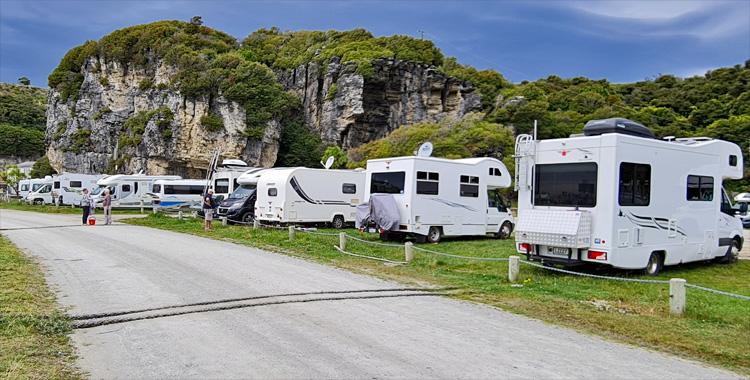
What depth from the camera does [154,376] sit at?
487 centimetres

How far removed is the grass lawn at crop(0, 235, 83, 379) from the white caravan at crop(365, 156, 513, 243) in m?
9.77

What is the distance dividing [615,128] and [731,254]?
566 cm

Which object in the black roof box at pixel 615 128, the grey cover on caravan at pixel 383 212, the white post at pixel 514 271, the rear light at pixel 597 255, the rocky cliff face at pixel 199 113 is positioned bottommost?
the white post at pixel 514 271

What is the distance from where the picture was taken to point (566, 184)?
1112 centimetres

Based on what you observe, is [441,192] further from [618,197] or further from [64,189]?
[64,189]

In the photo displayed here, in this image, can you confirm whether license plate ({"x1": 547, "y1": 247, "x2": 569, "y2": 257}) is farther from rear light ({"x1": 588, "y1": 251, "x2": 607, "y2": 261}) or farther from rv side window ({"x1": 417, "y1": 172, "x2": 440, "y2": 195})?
rv side window ({"x1": 417, "y1": 172, "x2": 440, "y2": 195})

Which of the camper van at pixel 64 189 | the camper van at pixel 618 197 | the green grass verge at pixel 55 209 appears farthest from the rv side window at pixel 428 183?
the camper van at pixel 64 189

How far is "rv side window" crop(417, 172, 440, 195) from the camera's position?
16.5m

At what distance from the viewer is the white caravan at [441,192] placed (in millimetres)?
16469

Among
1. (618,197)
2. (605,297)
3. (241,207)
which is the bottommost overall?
(605,297)

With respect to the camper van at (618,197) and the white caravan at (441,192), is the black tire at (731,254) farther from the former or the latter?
the white caravan at (441,192)

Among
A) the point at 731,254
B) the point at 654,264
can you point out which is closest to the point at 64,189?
the point at 654,264

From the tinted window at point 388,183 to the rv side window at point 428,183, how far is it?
20.0 inches

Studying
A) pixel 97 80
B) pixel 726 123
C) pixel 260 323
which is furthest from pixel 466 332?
pixel 97 80
